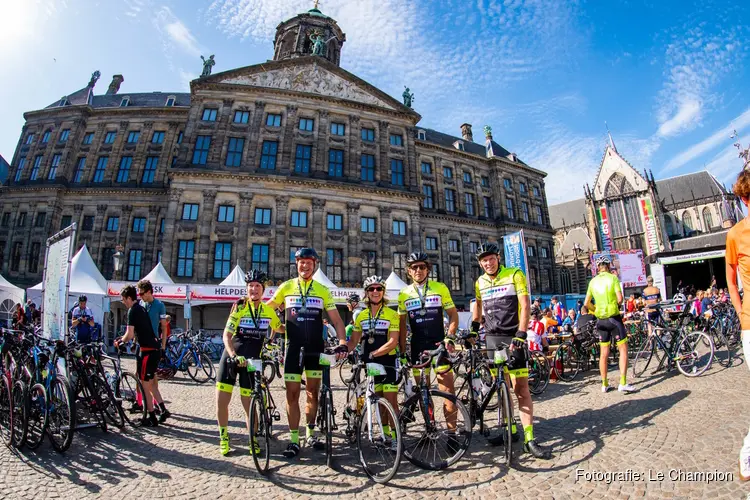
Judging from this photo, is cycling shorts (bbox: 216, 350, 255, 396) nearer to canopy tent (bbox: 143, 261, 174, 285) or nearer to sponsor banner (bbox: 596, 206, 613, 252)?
canopy tent (bbox: 143, 261, 174, 285)

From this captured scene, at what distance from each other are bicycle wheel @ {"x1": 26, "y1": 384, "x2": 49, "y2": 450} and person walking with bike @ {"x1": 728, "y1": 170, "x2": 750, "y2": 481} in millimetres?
7092

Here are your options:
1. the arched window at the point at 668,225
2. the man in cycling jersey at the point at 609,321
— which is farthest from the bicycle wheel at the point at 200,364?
the arched window at the point at 668,225

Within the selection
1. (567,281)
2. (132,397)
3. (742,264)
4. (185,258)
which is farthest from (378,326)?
(567,281)

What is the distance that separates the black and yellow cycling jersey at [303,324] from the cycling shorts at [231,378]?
0.49 meters

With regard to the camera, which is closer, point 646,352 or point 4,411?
point 4,411

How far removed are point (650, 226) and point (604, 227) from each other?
599 centimetres

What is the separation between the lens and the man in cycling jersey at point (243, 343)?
4309 millimetres

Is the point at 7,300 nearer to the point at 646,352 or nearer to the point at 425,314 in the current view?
the point at 425,314

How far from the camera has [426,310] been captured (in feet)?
15.2

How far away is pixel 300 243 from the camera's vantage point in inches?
970

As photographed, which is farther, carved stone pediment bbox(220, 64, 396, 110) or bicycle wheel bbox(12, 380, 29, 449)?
carved stone pediment bbox(220, 64, 396, 110)

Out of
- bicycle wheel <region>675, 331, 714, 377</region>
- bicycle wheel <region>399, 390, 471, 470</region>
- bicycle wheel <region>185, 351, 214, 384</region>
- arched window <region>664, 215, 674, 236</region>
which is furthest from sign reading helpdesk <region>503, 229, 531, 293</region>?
arched window <region>664, 215, 674, 236</region>

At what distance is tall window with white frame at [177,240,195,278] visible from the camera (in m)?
23.1

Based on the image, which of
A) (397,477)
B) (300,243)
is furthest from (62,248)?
(300,243)
